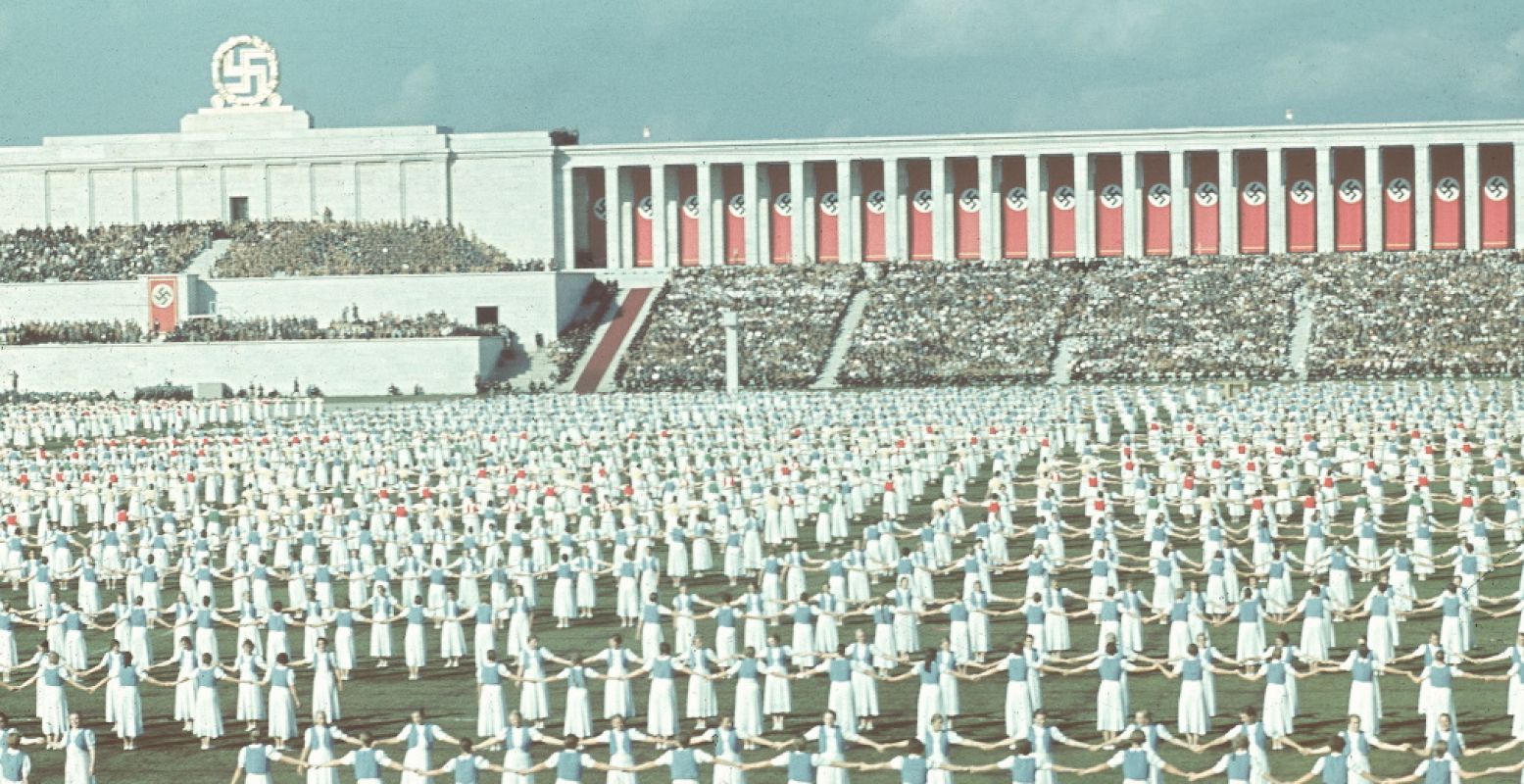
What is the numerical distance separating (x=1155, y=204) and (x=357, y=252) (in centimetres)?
3090

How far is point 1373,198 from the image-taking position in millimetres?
90500

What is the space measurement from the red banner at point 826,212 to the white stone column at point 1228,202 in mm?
15023

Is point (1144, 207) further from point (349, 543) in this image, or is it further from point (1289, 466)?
point (349, 543)

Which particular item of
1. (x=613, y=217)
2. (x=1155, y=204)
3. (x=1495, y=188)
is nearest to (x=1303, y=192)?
(x=1155, y=204)

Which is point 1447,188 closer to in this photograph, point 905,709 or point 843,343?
point 843,343

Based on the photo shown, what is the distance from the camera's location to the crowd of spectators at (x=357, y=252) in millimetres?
88438

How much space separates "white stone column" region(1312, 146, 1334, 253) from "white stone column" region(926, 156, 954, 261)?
14087mm

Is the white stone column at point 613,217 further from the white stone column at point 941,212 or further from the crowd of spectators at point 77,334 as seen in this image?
the crowd of spectators at point 77,334

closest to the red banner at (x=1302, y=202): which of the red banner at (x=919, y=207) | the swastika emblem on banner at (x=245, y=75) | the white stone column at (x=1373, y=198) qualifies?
the white stone column at (x=1373, y=198)

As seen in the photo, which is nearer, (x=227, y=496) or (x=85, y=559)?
(x=85, y=559)

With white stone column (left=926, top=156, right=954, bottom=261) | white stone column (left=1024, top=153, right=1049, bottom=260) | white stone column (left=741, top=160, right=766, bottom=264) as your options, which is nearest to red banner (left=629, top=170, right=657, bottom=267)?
white stone column (left=741, top=160, right=766, bottom=264)

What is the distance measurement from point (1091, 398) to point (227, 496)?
73.3 ft

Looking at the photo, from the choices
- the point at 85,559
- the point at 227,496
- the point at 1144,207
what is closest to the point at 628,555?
the point at 85,559

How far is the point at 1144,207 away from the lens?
306 ft
